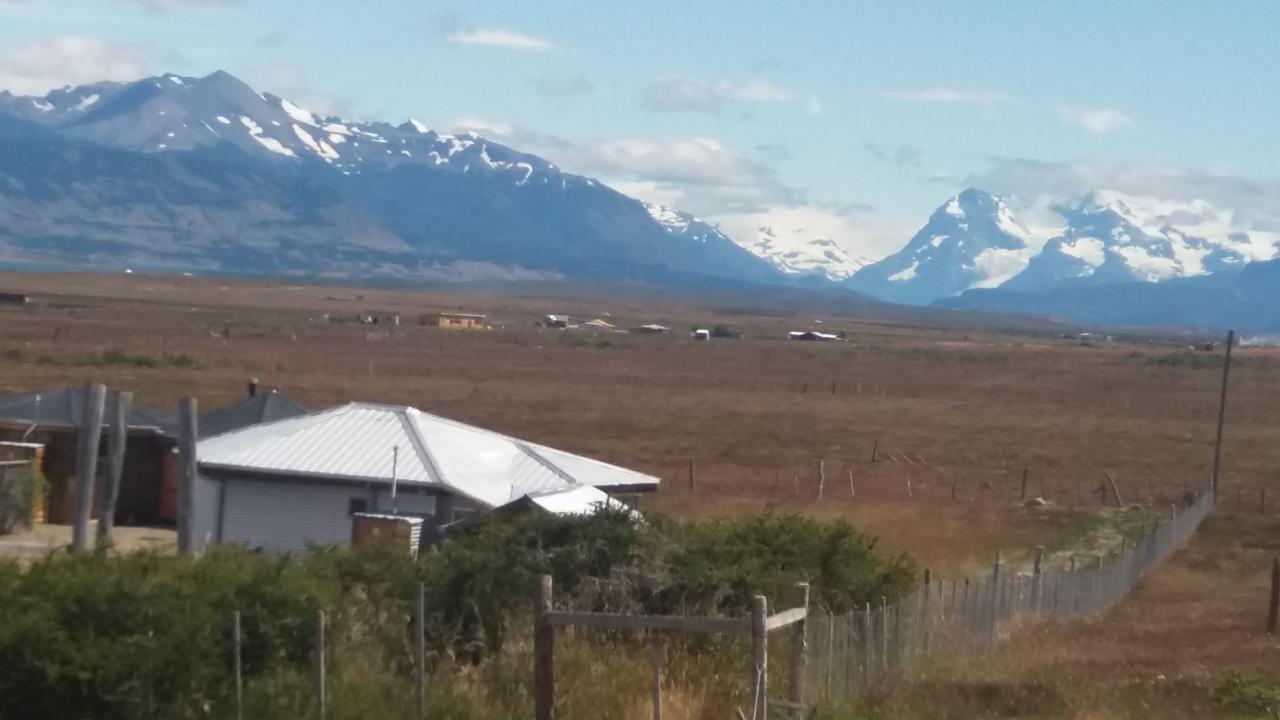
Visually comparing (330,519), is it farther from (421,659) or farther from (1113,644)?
(421,659)

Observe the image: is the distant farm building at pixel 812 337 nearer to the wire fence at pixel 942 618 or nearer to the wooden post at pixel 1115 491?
the wooden post at pixel 1115 491

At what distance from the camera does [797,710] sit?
1462 cm

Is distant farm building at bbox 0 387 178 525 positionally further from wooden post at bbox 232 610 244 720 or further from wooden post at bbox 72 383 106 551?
wooden post at bbox 232 610 244 720

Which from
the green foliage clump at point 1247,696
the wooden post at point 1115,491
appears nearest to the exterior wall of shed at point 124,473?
the green foliage clump at point 1247,696

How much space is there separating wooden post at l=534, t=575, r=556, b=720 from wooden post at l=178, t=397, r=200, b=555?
33.0 ft

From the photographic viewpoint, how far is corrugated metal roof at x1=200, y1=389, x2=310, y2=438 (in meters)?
34.8

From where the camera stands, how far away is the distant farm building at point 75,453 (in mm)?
33594

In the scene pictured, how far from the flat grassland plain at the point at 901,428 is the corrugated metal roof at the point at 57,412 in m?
10.3

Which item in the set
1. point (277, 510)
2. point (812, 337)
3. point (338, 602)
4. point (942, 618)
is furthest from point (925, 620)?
point (812, 337)

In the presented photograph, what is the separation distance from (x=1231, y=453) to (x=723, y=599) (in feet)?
166

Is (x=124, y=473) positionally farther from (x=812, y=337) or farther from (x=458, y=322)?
(x=812, y=337)

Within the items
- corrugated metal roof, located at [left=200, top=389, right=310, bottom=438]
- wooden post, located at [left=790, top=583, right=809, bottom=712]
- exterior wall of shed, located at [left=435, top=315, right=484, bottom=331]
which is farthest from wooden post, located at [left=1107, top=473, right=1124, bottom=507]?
exterior wall of shed, located at [left=435, top=315, right=484, bottom=331]

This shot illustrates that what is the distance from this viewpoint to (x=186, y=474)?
934 inches

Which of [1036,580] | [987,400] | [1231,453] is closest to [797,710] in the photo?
[1036,580]
